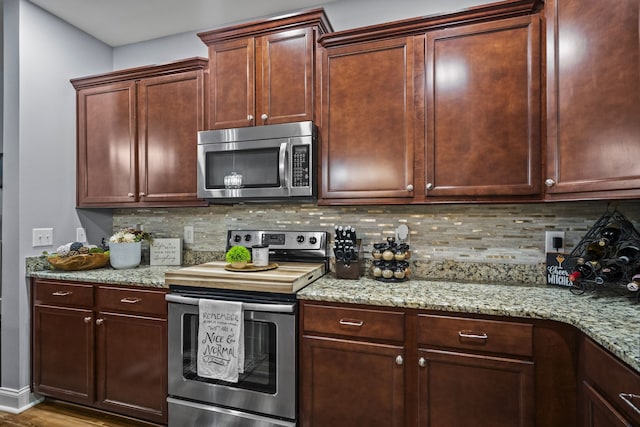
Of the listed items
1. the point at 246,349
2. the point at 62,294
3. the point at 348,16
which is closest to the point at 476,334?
the point at 246,349

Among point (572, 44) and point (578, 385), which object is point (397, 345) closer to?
point (578, 385)

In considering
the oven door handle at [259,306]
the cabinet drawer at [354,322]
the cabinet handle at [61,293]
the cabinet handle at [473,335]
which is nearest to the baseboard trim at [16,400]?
the cabinet handle at [61,293]

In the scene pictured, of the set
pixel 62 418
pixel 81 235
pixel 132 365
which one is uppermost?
pixel 81 235

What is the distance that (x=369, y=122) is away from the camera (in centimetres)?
188

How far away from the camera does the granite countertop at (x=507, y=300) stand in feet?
3.64

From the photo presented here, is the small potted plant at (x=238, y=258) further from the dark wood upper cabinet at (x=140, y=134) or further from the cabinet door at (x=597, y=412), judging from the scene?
the cabinet door at (x=597, y=412)

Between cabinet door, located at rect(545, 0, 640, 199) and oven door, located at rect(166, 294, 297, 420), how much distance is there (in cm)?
141

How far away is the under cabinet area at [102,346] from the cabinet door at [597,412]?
1976mm

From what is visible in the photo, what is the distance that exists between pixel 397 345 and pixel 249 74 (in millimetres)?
1755

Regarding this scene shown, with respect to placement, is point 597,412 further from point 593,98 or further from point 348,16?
point 348,16

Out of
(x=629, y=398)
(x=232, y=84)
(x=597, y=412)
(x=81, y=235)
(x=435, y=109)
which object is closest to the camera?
(x=629, y=398)

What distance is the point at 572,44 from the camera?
4.76 feet

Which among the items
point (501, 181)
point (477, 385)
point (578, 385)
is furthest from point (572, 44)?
point (477, 385)

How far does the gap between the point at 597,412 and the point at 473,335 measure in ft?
1.41
